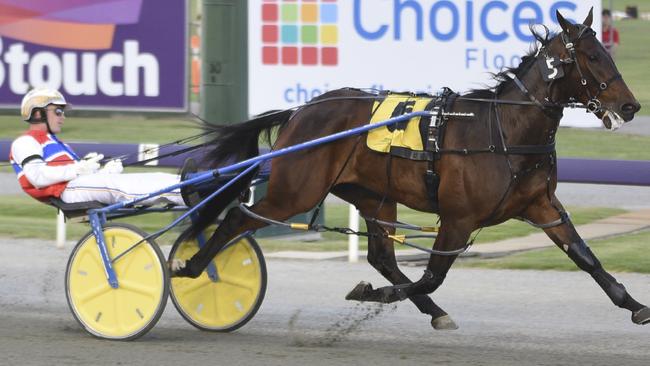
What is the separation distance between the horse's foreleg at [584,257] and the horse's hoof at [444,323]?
759 millimetres

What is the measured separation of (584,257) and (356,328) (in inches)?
62.3

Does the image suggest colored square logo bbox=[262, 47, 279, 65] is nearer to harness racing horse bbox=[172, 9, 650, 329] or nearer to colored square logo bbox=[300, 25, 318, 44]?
colored square logo bbox=[300, 25, 318, 44]

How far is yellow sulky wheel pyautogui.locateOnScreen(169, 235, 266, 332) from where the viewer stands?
821 cm

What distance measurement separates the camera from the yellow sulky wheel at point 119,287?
25.6ft

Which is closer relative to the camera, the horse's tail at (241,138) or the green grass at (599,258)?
the horse's tail at (241,138)

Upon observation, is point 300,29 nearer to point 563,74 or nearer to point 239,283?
point 239,283

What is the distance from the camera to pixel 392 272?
830 cm

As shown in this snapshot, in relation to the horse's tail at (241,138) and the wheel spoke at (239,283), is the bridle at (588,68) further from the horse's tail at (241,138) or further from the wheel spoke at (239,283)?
the wheel spoke at (239,283)

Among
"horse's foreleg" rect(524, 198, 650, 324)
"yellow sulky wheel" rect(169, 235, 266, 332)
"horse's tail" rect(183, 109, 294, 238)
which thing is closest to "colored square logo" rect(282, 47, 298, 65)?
"horse's tail" rect(183, 109, 294, 238)

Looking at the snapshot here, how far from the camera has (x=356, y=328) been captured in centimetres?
835

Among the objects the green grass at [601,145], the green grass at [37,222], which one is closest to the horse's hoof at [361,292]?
the green grass at [37,222]

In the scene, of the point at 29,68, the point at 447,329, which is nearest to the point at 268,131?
the point at 447,329

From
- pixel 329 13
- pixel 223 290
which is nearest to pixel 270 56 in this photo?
pixel 329 13

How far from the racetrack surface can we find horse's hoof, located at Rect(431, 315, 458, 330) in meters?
0.11
